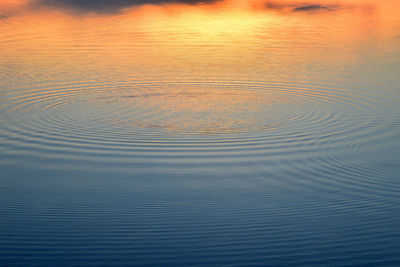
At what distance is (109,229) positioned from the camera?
2.82m

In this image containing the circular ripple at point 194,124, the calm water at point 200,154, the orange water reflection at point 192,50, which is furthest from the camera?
the orange water reflection at point 192,50

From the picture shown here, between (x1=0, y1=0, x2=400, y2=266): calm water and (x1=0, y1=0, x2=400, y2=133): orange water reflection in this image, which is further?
(x1=0, y1=0, x2=400, y2=133): orange water reflection

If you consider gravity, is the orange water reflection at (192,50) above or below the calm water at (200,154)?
above

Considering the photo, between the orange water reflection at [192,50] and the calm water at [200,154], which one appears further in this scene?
the orange water reflection at [192,50]

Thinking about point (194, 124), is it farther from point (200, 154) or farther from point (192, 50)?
point (192, 50)

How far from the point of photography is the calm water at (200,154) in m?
→ 2.67

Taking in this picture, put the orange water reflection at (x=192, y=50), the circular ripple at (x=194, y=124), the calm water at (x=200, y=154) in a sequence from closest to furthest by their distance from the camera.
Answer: the calm water at (x=200, y=154), the circular ripple at (x=194, y=124), the orange water reflection at (x=192, y=50)

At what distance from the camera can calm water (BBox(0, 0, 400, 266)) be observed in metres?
2.67

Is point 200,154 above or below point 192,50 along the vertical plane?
below

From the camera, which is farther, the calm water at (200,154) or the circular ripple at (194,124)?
the circular ripple at (194,124)

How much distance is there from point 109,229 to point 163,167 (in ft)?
3.15

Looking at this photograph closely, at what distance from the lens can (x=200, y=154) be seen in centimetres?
394

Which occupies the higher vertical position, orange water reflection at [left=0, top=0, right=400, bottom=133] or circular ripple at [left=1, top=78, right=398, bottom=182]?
orange water reflection at [left=0, top=0, right=400, bottom=133]

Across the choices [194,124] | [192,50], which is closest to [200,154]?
[194,124]
